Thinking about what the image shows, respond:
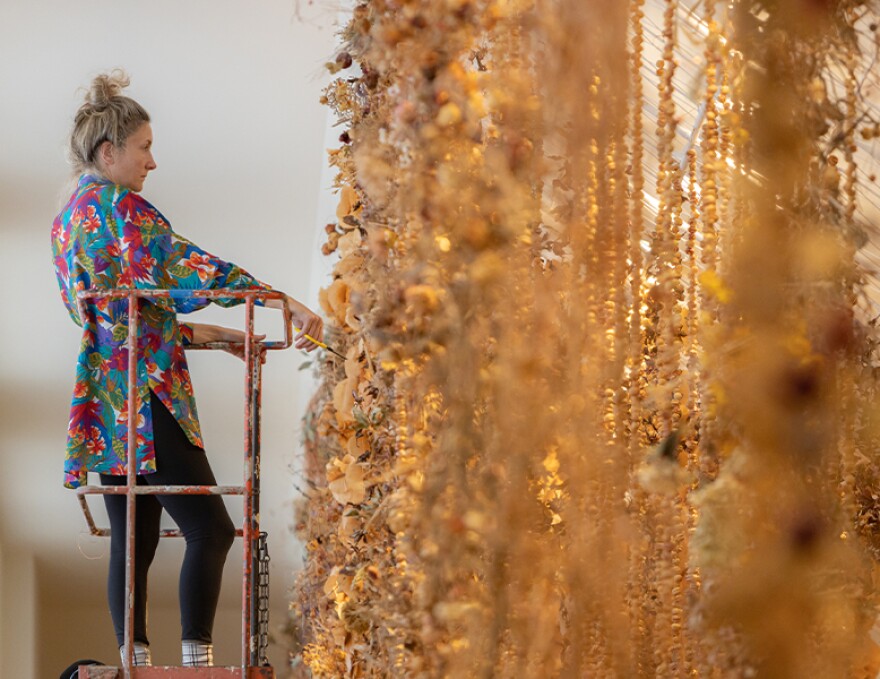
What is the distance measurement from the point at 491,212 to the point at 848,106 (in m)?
0.37

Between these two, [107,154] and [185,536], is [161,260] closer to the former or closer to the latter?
[107,154]

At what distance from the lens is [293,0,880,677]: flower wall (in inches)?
36.2

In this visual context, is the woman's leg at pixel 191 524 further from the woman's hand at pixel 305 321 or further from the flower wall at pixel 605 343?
the flower wall at pixel 605 343

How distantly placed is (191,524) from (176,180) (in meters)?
3.25

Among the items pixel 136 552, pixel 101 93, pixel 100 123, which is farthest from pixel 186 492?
pixel 101 93

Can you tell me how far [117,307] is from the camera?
238 cm

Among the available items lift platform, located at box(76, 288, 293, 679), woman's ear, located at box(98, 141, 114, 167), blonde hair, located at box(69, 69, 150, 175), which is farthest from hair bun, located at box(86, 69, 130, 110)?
lift platform, located at box(76, 288, 293, 679)

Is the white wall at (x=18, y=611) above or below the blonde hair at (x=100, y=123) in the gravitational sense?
below

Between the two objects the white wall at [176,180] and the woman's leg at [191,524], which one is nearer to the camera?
the woman's leg at [191,524]

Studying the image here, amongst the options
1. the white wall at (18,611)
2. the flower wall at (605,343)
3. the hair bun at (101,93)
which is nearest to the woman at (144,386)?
the hair bun at (101,93)

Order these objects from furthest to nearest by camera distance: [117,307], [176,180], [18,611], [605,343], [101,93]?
[18,611]
[176,180]
[101,93]
[117,307]
[605,343]

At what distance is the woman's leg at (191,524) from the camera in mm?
2355

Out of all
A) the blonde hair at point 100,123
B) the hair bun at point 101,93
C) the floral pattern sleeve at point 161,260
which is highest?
the hair bun at point 101,93

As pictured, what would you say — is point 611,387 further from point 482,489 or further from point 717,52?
point 717,52
